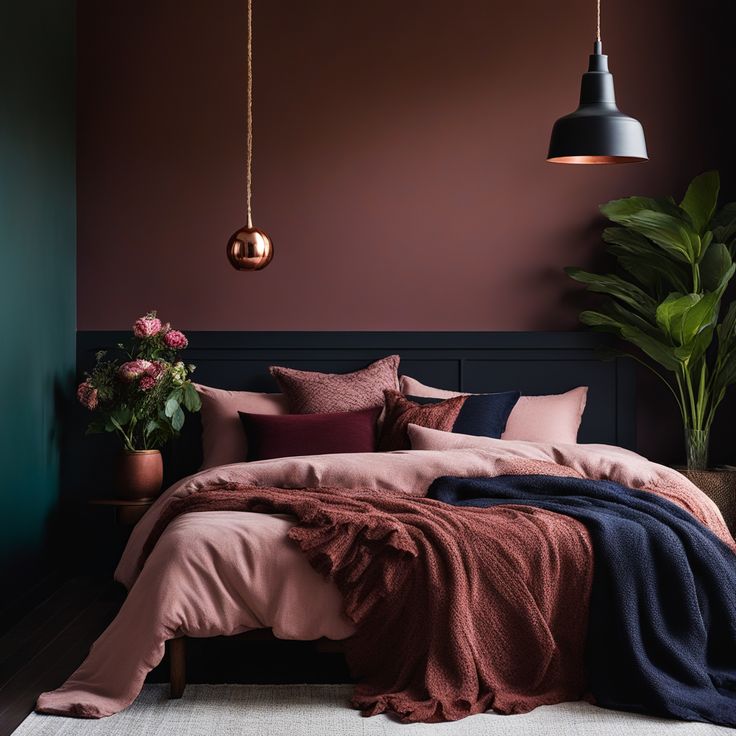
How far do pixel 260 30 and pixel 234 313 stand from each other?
1.50m

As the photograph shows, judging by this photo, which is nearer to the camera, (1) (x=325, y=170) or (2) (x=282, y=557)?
(2) (x=282, y=557)

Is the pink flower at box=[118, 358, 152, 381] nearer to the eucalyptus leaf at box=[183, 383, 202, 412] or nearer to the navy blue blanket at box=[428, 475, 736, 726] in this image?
the eucalyptus leaf at box=[183, 383, 202, 412]

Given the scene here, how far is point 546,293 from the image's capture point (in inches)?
222

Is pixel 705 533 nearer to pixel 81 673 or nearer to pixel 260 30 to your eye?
pixel 81 673

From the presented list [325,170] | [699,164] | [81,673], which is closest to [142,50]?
[325,170]

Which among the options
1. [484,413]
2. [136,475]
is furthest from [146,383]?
[484,413]

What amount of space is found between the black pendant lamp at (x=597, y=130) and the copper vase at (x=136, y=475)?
241 centimetres

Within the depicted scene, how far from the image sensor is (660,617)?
3.38 meters

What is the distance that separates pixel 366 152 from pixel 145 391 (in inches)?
69.2

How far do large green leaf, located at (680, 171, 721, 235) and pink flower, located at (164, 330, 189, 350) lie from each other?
8.30ft

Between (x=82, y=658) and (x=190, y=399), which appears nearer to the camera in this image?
(x=82, y=658)

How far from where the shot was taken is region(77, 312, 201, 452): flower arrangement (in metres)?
4.93

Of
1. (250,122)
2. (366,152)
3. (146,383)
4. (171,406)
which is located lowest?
(171,406)

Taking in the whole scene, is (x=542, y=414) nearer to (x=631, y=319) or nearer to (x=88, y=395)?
(x=631, y=319)
